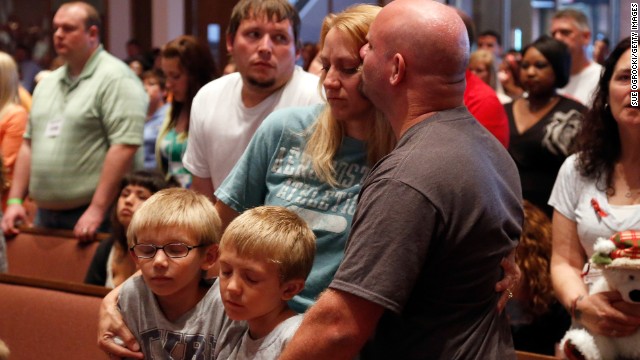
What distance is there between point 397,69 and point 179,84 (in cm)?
301

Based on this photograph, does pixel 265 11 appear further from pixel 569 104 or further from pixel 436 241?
pixel 436 241

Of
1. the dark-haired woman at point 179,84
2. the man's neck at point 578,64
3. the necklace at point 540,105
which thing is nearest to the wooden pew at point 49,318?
the dark-haired woman at point 179,84

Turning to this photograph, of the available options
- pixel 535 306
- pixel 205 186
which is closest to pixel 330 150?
pixel 205 186

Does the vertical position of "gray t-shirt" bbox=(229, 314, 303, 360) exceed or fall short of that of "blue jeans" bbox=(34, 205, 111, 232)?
it exceeds it

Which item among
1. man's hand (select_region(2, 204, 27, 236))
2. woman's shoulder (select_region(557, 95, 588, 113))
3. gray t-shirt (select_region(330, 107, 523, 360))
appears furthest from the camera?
man's hand (select_region(2, 204, 27, 236))

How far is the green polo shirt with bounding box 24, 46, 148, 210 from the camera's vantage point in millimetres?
4766

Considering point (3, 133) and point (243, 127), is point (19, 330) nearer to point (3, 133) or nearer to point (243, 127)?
point (243, 127)

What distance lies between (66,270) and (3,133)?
1.27 metres

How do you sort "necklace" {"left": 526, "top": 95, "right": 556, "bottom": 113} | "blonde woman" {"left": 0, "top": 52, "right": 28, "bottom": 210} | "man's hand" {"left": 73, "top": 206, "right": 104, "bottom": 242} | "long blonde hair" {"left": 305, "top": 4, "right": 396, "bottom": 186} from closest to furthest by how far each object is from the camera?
"long blonde hair" {"left": 305, "top": 4, "right": 396, "bottom": 186}, "necklace" {"left": 526, "top": 95, "right": 556, "bottom": 113}, "man's hand" {"left": 73, "top": 206, "right": 104, "bottom": 242}, "blonde woman" {"left": 0, "top": 52, "right": 28, "bottom": 210}

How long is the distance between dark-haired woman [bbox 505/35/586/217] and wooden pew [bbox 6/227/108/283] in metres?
2.02

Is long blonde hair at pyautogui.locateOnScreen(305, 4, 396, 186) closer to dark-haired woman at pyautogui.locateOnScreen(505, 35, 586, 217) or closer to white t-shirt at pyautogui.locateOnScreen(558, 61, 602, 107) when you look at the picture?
dark-haired woman at pyautogui.locateOnScreen(505, 35, 586, 217)

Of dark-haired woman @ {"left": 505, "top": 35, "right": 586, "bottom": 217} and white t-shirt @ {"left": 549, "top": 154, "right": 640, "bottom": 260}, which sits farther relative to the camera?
dark-haired woman @ {"left": 505, "top": 35, "right": 586, "bottom": 217}

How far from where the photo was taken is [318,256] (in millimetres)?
2400

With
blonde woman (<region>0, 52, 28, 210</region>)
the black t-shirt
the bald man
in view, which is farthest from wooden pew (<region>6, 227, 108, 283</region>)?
the bald man
